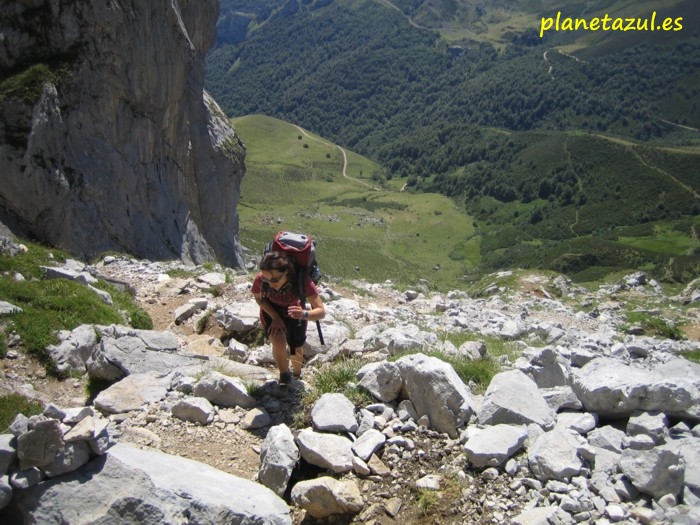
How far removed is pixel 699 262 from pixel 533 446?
96695mm

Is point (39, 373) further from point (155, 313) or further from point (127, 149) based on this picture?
point (127, 149)

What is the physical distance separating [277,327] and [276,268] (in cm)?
110

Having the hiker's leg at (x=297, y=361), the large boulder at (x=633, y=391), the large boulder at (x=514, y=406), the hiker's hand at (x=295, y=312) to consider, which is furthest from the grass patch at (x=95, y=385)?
the large boulder at (x=633, y=391)

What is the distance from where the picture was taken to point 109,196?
76.4 ft

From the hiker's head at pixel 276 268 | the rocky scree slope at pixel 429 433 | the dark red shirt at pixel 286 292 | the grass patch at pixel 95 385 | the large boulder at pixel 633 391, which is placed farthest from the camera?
the grass patch at pixel 95 385

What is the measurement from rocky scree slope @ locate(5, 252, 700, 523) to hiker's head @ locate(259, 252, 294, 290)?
159cm

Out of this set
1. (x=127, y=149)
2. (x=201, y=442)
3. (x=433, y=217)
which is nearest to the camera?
(x=201, y=442)

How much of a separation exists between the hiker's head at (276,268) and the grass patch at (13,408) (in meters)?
3.27

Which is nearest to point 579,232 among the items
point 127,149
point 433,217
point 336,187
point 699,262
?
point 433,217

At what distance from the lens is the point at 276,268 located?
23.8 ft

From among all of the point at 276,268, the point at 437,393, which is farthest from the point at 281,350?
the point at 437,393

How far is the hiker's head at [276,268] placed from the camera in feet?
23.8

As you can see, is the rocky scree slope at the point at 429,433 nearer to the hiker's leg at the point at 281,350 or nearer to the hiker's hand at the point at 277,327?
the hiker's leg at the point at 281,350

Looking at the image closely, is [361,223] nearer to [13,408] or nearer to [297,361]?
[297,361]
